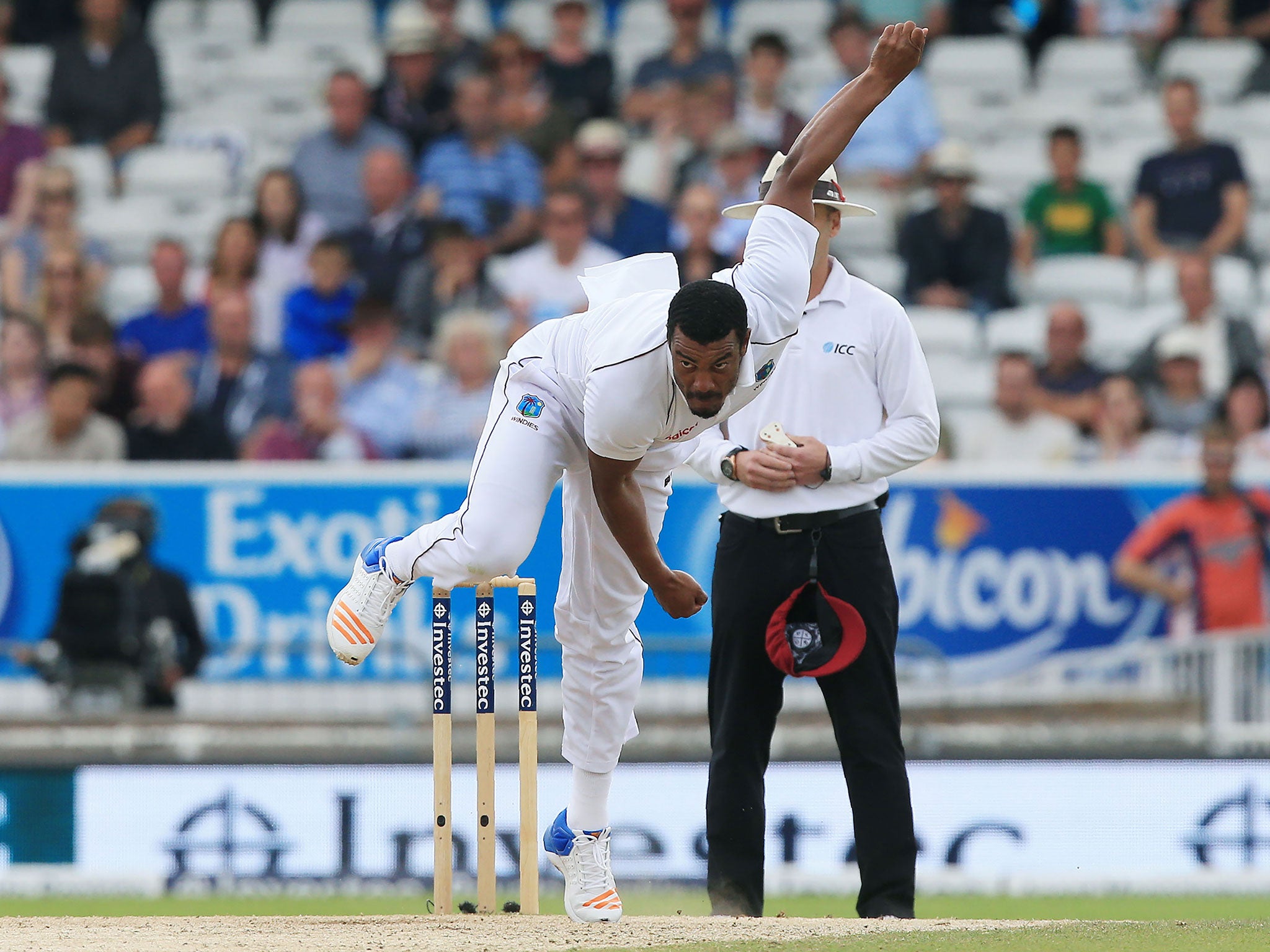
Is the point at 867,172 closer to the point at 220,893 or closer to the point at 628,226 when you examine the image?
the point at 628,226

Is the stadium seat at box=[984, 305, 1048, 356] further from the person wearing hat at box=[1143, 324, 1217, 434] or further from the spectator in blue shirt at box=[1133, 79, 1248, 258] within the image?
the spectator in blue shirt at box=[1133, 79, 1248, 258]

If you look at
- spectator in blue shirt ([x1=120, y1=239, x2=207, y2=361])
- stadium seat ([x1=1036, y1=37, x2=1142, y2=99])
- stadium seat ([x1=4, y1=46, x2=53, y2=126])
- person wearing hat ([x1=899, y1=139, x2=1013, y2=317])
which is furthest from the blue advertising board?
stadium seat ([x1=1036, y1=37, x2=1142, y2=99])

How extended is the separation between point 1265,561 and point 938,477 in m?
1.71

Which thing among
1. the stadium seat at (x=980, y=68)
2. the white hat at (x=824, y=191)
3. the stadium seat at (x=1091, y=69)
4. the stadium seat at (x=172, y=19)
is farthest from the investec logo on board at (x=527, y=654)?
the stadium seat at (x=172, y=19)

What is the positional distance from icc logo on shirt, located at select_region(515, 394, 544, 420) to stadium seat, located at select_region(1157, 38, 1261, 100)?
9.98 m

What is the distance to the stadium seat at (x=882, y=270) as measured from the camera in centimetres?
1199

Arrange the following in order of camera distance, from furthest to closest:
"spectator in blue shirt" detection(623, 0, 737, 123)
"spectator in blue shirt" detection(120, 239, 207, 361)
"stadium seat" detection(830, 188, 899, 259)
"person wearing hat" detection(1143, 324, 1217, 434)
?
"spectator in blue shirt" detection(623, 0, 737, 123) → "stadium seat" detection(830, 188, 899, 259) → "spectator in blue shirt" detection(120, 239, 207, 361) → "person wearing hat" detection(1143, 324, 1217, 434)

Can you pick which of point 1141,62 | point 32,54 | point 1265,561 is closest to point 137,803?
point 1265,561

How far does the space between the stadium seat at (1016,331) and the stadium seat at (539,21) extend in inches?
166

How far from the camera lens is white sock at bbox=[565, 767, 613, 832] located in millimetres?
5824

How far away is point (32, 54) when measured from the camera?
14688 millimetres

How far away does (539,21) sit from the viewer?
584 inches

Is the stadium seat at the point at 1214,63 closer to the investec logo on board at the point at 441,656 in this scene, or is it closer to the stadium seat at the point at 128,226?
the stadium seat at the point at 128,226

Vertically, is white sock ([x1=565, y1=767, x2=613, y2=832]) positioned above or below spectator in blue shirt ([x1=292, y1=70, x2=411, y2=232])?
below
